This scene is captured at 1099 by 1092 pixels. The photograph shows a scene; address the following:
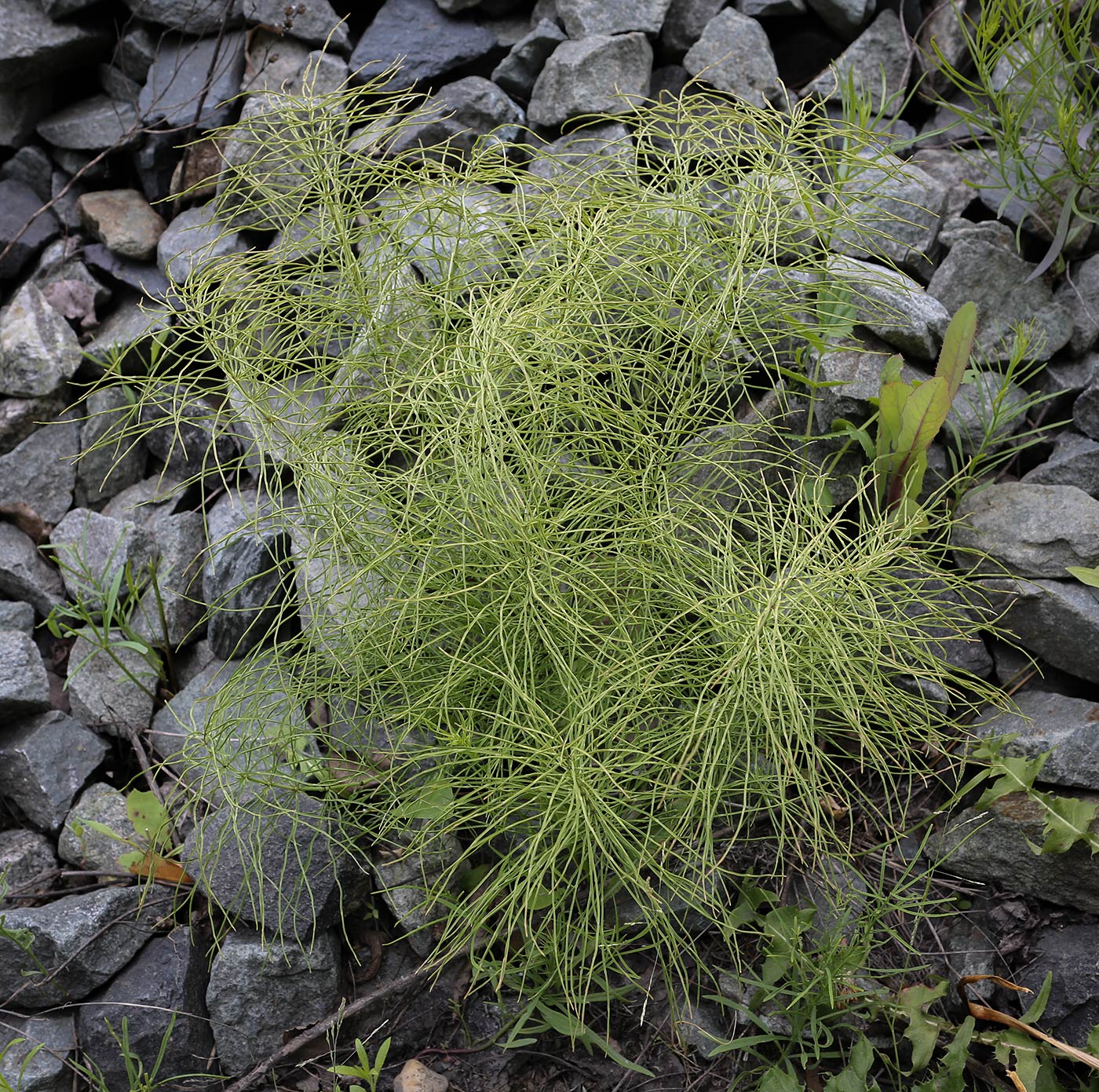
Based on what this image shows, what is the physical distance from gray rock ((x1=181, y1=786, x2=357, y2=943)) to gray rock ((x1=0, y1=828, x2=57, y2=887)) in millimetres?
378

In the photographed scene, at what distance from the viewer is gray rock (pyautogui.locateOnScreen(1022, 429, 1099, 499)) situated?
2078 millimetres

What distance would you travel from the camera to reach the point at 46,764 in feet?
6.81

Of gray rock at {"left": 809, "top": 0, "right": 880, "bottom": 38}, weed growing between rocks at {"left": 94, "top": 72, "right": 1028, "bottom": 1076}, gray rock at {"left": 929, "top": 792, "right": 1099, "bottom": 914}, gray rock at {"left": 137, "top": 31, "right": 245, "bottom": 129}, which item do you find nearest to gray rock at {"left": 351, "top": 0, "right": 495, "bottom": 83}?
gray rock at {"left": 137, "top": 31, "right": 245, "bottom": 129}

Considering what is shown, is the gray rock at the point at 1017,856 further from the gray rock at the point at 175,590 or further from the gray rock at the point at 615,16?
the gray rock at the point at 615,16

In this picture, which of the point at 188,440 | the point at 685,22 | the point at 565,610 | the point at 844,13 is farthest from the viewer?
the point at 685,22

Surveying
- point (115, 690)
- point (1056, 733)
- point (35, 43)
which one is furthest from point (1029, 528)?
point (35, 43)

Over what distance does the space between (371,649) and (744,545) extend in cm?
70

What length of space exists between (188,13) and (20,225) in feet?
2.47

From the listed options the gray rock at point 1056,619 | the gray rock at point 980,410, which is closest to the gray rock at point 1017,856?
the gray rock at point 1056,619

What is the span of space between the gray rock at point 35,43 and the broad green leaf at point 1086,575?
2.87 metres

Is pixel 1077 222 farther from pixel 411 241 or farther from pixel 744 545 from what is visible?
pixel 411 241

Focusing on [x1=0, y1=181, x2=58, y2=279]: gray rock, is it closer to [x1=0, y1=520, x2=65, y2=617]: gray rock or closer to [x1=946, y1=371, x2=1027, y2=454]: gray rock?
[x1=0, y1=520, x2=65, y2=617]: gray rock

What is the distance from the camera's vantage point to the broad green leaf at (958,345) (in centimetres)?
198

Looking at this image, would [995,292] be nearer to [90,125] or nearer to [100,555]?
[100,555]
